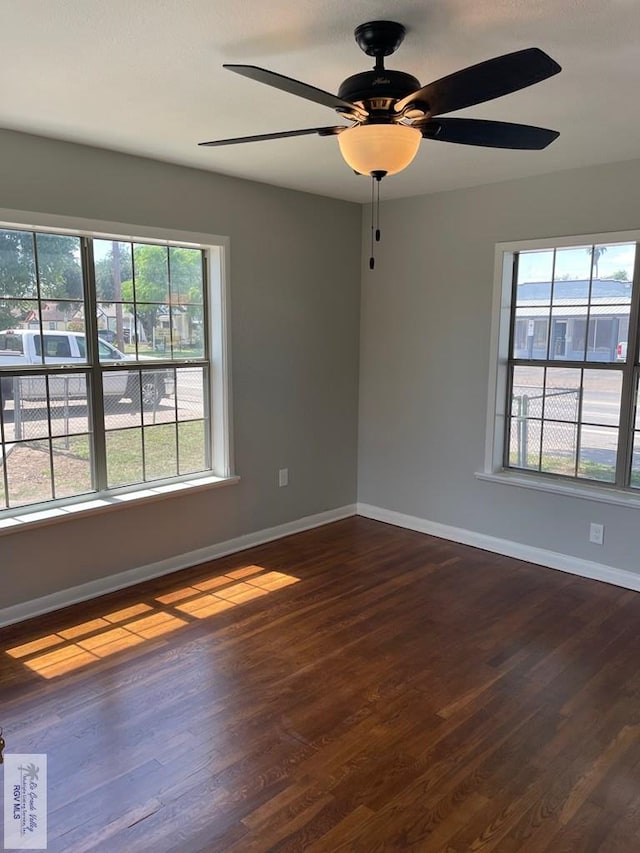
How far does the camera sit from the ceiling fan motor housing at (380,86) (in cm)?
182

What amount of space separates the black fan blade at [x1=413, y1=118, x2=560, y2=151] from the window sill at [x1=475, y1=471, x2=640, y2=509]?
7.84 ft

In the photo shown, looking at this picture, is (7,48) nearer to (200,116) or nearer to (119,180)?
(200,116)

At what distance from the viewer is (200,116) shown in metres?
2.76

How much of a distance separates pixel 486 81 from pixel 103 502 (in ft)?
9.53

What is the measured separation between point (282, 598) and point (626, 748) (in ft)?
6.11

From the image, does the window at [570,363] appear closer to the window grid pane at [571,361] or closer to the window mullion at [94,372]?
the window grid pane at [571,361]

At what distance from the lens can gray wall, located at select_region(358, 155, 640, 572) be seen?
3.77 m

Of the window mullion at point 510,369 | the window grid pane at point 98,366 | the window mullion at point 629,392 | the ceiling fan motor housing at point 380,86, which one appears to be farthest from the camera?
the window mullion at point 510,369

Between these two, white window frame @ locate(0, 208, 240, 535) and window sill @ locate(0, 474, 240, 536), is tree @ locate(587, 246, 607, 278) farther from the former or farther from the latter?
window sill @ locate(0, 474, 240, 536)

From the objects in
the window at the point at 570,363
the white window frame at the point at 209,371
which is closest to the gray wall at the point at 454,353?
the window at the point at 570,363

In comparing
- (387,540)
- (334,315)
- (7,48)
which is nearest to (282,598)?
(387,540)

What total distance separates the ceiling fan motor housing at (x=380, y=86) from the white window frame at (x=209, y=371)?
2.00 metres

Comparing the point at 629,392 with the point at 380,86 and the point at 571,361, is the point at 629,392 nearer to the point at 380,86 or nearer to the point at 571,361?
the point at 571,361

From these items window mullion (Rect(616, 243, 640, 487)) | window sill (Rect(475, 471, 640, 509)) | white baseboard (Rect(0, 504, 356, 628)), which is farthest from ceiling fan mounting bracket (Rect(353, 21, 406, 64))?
white baseboard (Rect(0, 504, 356, 628))
